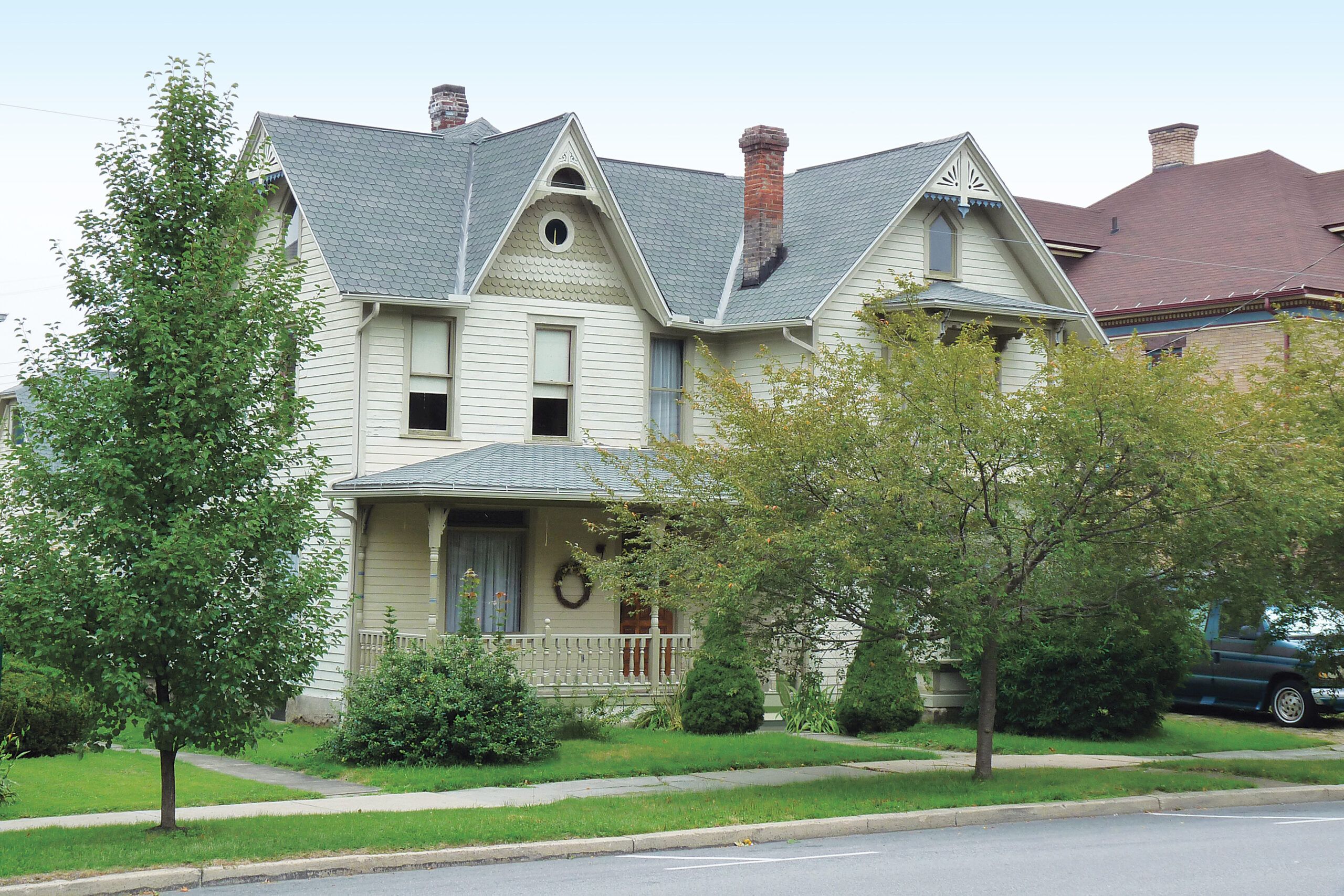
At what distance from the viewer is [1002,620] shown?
53.1ft

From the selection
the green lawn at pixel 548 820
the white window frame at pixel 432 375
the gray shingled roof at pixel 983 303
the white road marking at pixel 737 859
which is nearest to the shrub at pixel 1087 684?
A: the green lawn at pixel 548 820

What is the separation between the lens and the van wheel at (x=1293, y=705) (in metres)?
24.5

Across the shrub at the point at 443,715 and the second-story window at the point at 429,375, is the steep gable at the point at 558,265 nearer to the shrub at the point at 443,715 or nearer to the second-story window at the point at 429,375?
the second-story window at the point at 429,375

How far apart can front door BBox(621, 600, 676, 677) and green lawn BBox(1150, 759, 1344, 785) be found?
772 cm

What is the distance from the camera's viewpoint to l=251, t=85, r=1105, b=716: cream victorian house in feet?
75.0

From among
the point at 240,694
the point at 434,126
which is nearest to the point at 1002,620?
the point at 240,694

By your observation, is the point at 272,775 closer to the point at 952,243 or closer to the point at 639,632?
the point at 639,632

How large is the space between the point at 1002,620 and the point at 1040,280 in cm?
1252

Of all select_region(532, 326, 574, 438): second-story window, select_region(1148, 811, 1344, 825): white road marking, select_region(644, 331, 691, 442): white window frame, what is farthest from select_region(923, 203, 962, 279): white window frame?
select_region(1148, 811, 1344, 825): white road marking

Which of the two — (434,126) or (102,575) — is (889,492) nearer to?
(102,575)

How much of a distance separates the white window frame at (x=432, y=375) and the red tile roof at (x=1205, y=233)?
18890mm

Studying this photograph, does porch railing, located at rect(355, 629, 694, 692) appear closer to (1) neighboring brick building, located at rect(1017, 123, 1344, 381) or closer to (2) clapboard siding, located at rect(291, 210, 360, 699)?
(2) clapboard siding, located at rect(291, 210, 360, 699)

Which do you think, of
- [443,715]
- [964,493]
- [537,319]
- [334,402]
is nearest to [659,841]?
[964,493]

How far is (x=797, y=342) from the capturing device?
→ 24297mm
